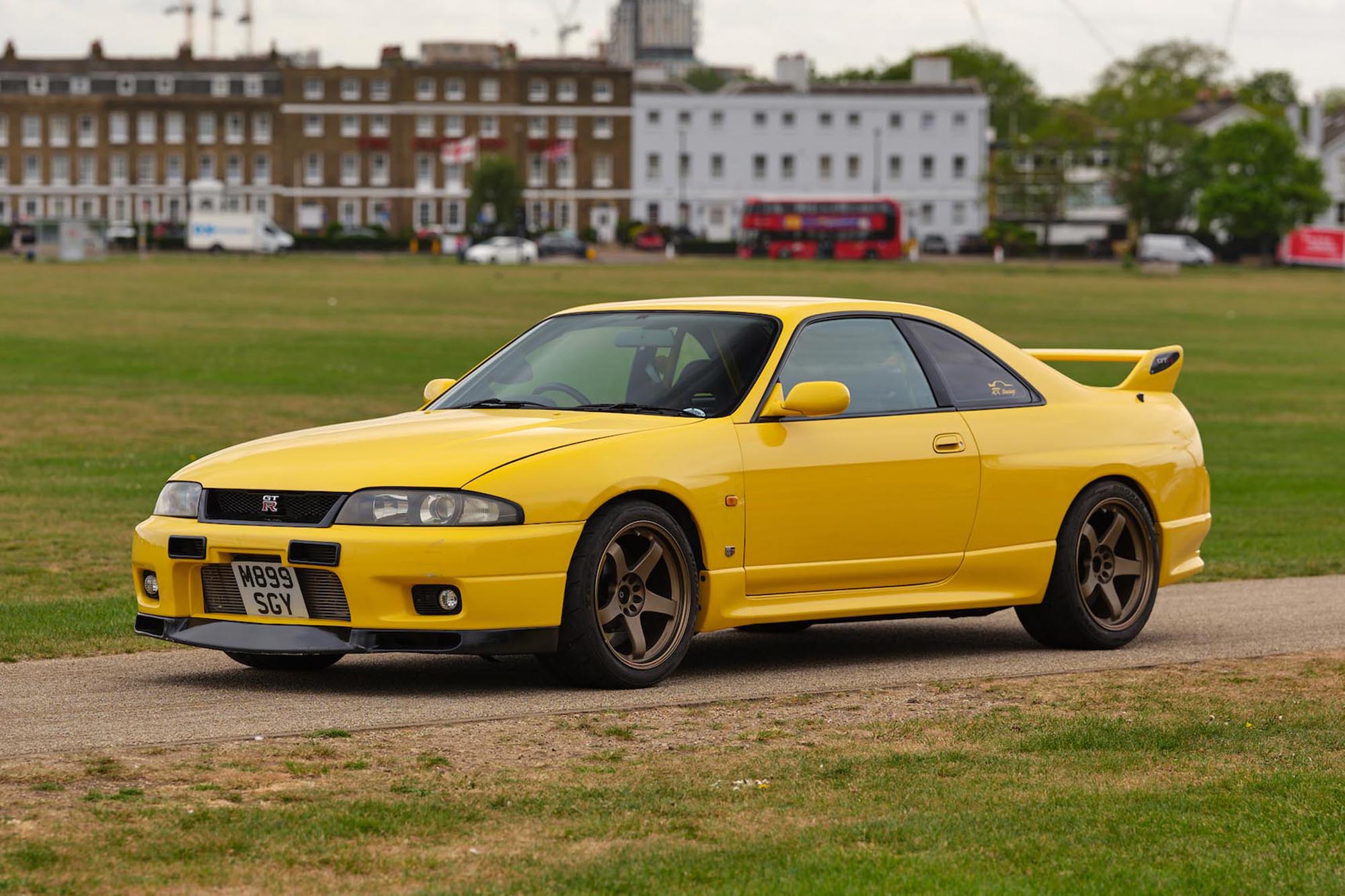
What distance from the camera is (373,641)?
7.75 m

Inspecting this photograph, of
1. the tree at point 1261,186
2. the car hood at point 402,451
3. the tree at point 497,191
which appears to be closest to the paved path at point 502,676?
the car hood at point 402,451

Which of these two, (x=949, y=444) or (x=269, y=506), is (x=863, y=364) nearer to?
(x=949, y=444)

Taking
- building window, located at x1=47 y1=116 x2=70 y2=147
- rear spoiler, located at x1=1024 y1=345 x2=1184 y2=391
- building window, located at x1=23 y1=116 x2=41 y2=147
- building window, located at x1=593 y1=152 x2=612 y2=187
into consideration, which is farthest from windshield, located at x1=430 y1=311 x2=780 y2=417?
building window, located at x1=23 y1=116 x2=41 y2=147

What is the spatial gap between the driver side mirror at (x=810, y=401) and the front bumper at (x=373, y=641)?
4.52ft

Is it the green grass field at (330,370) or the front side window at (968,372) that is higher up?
the front side window at (968,372)

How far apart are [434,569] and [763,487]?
4.93ft

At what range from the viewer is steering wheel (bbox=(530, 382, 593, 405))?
8883 millimetres

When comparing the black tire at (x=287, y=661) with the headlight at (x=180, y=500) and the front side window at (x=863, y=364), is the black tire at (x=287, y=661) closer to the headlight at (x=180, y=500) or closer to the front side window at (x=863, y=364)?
the headlight at (x=180, y=500)

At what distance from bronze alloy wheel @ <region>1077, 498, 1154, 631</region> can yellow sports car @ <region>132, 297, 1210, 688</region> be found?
1cm

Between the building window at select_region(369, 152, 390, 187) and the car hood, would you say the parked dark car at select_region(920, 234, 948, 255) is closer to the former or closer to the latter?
the building window at select_region(369, 152, 390, 187)

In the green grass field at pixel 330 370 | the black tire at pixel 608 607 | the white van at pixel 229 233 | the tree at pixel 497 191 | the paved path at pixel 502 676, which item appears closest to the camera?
the paved path at pixel 502 676

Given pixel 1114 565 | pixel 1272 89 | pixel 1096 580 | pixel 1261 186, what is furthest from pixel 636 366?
pixel 1272 89

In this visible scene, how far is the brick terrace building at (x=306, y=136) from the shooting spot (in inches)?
6097

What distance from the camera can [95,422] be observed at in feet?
75.6
